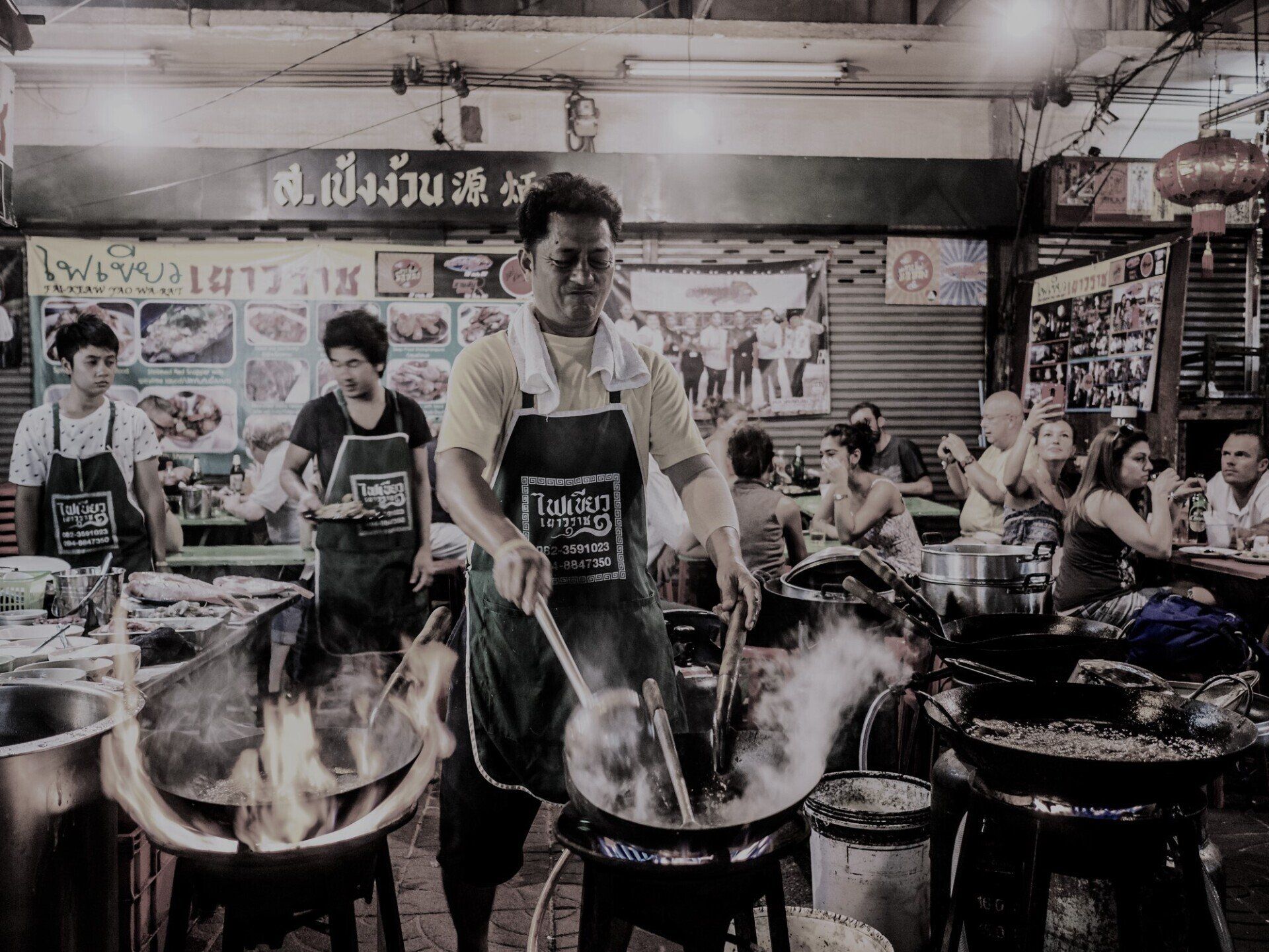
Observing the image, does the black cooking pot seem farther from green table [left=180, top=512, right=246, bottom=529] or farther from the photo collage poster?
green table [left=180, top=512, right=246, bottom=529]

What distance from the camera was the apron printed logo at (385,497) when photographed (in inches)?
190

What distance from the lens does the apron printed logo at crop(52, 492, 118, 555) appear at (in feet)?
14.5

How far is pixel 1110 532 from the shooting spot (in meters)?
5.23

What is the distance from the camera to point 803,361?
30.2ft

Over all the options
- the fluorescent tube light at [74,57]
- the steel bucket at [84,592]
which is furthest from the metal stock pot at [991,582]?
the fluorescent tube light at [74,57]

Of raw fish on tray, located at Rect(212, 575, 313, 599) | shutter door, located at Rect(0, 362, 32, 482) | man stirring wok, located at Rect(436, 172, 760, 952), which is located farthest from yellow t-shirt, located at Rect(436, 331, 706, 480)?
shutter door, located at Rect(0, 362, 32, 482)

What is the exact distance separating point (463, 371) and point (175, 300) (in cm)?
758

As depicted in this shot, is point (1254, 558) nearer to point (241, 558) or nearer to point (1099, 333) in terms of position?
point (1099, 333)

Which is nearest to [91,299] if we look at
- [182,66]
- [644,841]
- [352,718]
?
[182,66]

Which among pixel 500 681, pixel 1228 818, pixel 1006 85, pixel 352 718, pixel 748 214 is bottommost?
pixel 1228 818

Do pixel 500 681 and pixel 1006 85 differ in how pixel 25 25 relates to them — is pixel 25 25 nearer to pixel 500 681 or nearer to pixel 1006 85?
pixel 500 681

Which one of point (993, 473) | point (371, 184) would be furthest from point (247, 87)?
point (993, 473)

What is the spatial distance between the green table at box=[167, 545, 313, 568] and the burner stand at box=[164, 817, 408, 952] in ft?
13.4

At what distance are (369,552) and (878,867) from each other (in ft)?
9.93
